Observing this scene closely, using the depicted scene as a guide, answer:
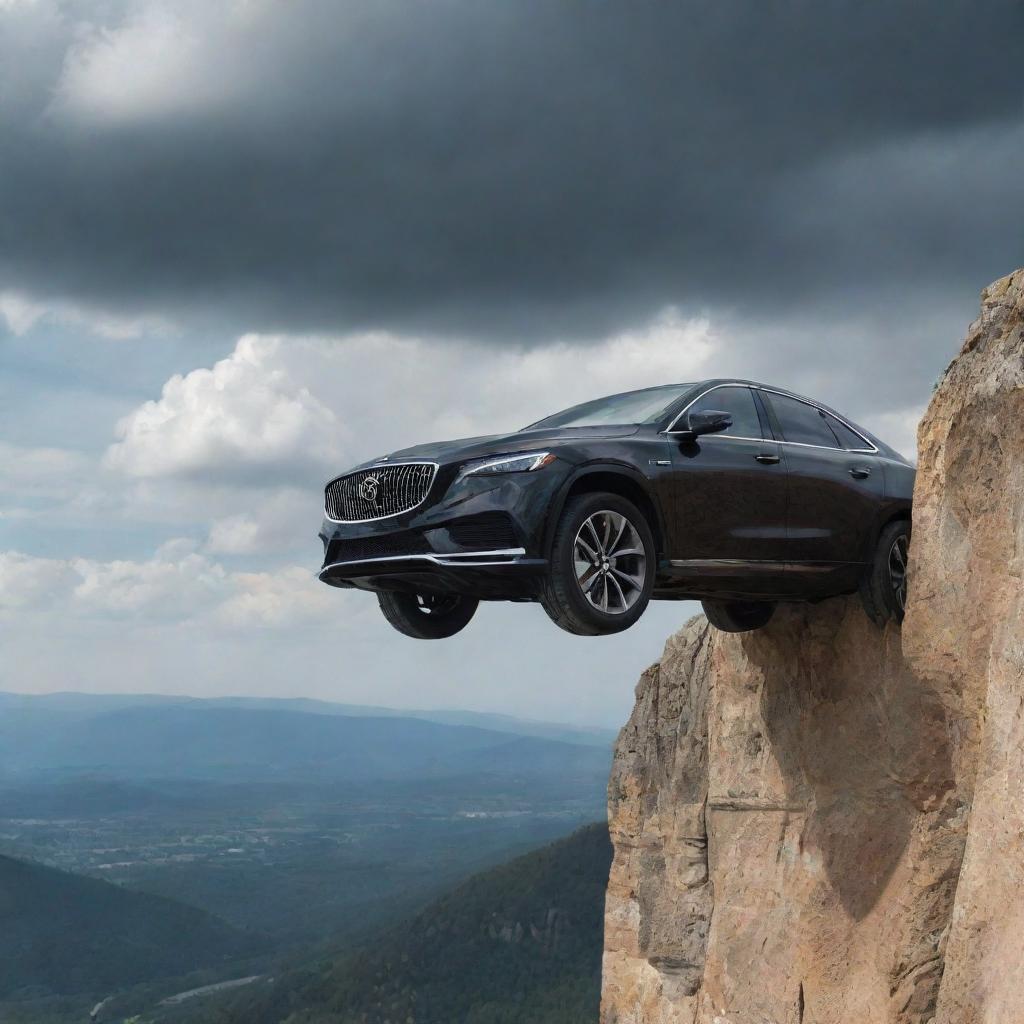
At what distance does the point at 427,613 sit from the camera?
14.3m

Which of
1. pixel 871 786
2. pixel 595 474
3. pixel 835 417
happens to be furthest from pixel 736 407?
pixel 871 786

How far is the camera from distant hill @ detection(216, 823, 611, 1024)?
396 feet

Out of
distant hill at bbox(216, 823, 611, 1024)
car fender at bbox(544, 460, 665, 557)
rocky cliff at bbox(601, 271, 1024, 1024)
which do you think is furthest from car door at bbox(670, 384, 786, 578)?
distant hill at bbox(216, 823, 611, 1024)

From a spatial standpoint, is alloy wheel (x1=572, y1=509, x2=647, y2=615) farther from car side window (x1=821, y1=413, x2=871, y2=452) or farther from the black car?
car side window (x1=821, y1=413, x2=871, y2=452)

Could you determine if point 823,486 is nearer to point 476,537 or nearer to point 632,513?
point 632,513

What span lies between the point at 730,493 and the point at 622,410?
57.3 inches

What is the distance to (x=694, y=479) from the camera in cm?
1327

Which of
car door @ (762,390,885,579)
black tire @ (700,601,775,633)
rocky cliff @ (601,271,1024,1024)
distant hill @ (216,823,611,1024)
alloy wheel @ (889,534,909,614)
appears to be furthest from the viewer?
distant hill @ (216,823,611,1024)

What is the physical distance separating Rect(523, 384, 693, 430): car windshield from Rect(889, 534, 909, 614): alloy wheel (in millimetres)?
3593

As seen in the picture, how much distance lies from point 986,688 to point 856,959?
19.8 ft

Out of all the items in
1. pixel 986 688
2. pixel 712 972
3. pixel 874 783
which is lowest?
pixel 712 972

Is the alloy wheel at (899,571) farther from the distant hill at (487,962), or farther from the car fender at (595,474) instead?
the distant hill at (487,962)

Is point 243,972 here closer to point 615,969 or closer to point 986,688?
point 615,969

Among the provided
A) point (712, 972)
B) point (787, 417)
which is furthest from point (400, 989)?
point (787, 417)
